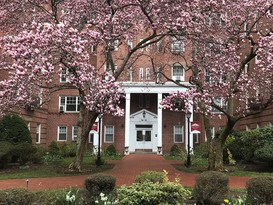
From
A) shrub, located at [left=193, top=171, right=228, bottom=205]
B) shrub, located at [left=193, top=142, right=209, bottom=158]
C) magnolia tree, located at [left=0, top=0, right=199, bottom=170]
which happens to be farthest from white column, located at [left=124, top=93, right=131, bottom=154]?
shrub, located at [left=193, top=171, right=228, bottom=205]

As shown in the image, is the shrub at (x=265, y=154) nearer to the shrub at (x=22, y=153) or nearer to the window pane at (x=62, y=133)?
the shrub at (x=22, y=153)

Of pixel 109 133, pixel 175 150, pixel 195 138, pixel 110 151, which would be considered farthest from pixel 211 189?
pixel 109 133

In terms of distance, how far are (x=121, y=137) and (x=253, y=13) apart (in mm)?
21977

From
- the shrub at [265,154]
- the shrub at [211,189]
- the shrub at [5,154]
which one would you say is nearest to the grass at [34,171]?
the shrub at [5,154]

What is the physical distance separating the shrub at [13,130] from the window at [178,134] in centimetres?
1692

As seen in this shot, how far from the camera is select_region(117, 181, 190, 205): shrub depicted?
24.5 ft

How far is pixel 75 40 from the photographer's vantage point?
11.0 m

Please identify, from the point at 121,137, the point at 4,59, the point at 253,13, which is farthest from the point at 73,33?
the point at 121,137

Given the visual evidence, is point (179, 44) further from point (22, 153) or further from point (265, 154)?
point (22, 153)

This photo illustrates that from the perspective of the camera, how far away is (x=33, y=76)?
407 inches

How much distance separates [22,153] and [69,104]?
16.9 m

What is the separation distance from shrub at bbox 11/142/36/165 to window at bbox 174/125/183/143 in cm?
1775

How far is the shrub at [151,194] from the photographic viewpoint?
7465mm

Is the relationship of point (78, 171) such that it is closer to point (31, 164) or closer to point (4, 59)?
point (31, 164)
